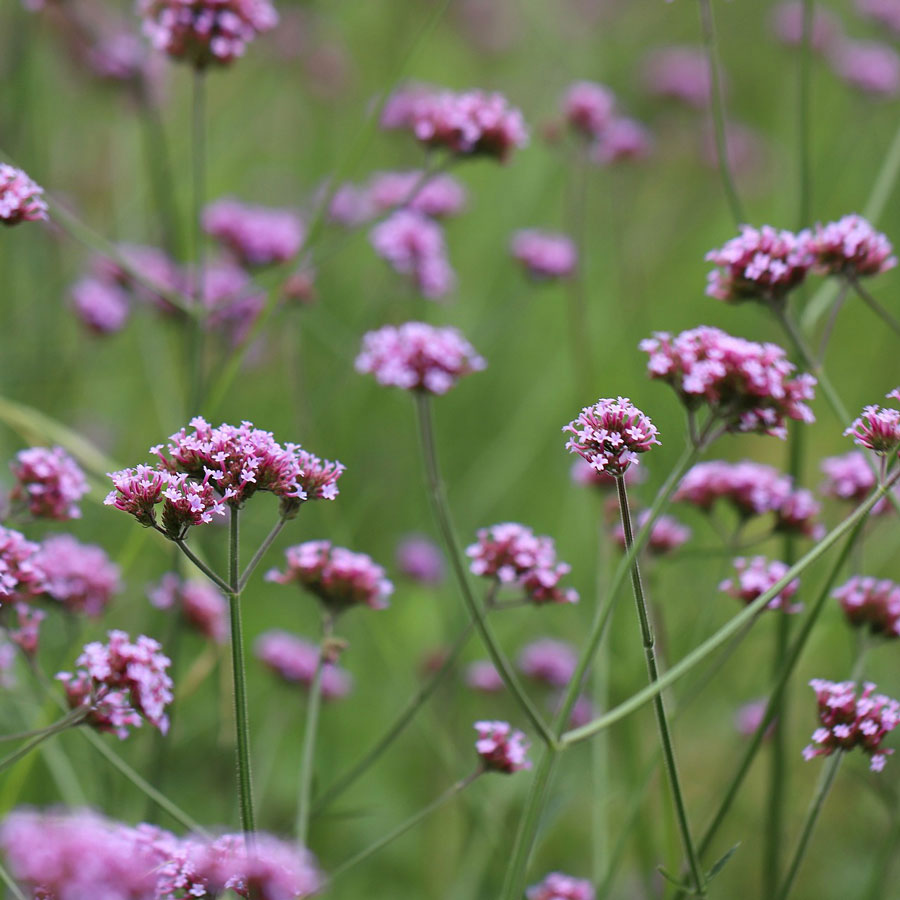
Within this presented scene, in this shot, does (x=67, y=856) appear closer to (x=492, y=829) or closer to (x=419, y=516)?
(x=492, y=829)

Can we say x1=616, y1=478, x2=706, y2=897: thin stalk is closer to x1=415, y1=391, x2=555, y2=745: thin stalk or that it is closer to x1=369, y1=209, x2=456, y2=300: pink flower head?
x1=415, y1=391, x2=555, y2=745: thin stalk

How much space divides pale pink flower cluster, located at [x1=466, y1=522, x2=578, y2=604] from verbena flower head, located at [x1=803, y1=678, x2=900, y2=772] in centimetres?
33

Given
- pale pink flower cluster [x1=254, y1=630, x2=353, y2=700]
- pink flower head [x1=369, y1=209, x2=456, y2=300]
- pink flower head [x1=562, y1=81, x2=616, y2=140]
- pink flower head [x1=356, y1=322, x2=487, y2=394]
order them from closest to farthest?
pink flower head [x1=356, y1=322, x2=487, y2=394], pale pink flower cluster [x1=254, y1=630, x2=353, y2=700], pink flower head [x1=369, y1=209, x2=456, y2=300], pink flower head [x1=562, y1=81, x2=616, y2=140]

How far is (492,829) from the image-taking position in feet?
6.10

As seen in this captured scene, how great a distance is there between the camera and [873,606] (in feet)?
4.89

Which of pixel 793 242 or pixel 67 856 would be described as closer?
pixel 67 856

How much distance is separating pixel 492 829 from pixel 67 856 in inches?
46.6

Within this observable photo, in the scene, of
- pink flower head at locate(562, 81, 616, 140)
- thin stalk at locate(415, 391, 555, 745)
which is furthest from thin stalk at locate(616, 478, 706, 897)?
pink flower head at locate(562, 81, 616, 140)

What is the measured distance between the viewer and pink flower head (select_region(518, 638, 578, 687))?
234 centimetres

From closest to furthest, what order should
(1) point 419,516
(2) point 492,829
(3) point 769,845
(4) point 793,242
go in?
(4) point 793,242, (3) point 769,845, (2) point 492,829, (1) point 419,516

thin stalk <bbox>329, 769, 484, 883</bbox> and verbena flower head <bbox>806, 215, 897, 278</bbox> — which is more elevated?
verbena flower head <bbox>806, 215, 897, 278</bbox>

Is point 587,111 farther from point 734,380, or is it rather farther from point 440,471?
point 734,380

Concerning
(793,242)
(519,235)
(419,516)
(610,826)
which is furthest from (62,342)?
(793,242)

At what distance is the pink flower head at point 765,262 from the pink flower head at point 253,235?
1326mm
